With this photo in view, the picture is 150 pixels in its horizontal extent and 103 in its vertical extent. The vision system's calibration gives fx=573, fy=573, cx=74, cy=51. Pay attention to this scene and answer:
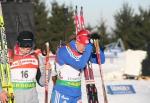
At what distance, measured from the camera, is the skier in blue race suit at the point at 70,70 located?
22.9 feet

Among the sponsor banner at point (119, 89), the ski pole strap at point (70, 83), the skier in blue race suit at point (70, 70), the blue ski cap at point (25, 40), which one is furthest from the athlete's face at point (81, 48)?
the sponsor banner at point (119, 89)

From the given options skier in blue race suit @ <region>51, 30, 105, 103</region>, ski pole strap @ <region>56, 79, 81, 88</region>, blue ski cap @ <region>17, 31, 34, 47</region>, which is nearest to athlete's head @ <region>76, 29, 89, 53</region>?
skier in blue race suit @ <region>51, 30, 105, 103</region>

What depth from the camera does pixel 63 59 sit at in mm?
7016

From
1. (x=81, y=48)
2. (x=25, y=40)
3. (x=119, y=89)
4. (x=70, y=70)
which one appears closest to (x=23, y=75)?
(x=25, y=40)

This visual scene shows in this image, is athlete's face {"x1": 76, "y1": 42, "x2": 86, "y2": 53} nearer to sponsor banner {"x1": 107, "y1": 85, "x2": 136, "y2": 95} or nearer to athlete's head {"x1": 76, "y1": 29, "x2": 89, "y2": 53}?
athlete's head {"x1": 76, "y1": 29, "x2": 89, "y2": 53}

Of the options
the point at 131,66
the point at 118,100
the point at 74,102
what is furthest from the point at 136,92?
the point at 131,66

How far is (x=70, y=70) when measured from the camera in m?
7.02

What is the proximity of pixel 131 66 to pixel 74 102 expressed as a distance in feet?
52.5

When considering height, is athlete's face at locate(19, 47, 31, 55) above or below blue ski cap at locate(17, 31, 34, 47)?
below

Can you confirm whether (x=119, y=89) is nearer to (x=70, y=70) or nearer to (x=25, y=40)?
(x=70, y=70)

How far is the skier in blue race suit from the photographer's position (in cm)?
698

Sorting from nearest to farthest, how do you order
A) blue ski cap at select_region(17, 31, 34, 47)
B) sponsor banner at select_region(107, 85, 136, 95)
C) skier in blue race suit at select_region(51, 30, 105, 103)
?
blue ski cap at select_region(17, 31, 34, 47) → skier in blue race suit at select_region(51, 30, 105, 103) → sponsor banner at select_region(107, 85, 136, 95)

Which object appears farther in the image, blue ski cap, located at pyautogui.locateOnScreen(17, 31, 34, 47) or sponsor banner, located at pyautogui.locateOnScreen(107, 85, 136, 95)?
sponsor banner, located at pyautogui.locateOnScreen(107, 85, 136, 95)

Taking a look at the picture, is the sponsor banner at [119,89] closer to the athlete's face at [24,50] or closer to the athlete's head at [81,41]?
the athlete's head at [81,41]
